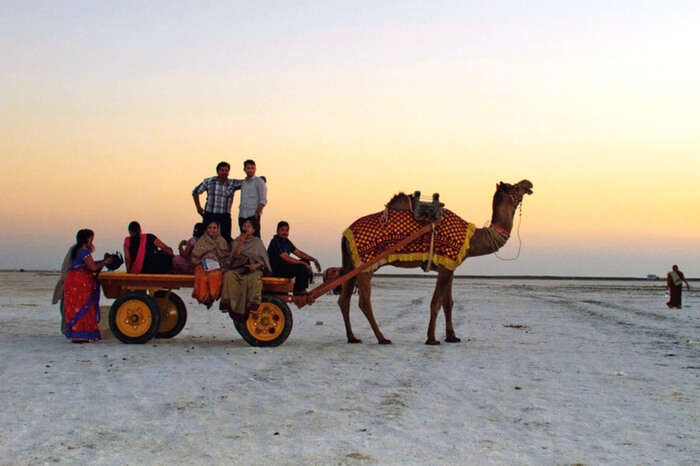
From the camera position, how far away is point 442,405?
7.72 metres

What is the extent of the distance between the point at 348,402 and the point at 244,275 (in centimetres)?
484

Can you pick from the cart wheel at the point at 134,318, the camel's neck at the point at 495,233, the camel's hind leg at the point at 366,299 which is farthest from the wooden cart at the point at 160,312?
the camel's neck at the point at 495,233

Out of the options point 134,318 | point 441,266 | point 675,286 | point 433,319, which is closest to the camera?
point 134,318

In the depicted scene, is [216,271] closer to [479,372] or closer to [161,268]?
[161,268]

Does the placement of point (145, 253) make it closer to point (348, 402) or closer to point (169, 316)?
point (169, 316)

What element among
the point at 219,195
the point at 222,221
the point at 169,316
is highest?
the point at 219,195

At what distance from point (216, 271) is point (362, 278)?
231 centimetres

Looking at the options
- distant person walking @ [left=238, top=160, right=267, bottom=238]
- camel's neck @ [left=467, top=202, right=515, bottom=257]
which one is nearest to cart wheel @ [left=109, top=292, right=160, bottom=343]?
distant person walking @ [left=238, top=160, right=267, bottom=238]

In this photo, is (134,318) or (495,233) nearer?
(134,318)

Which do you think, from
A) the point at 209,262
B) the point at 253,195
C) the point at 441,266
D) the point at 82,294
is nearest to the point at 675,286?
the point at 441,266

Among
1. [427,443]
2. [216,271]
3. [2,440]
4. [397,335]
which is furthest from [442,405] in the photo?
[397,335]

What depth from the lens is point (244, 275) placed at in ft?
40.5

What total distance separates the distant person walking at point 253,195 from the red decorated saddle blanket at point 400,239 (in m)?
1.53

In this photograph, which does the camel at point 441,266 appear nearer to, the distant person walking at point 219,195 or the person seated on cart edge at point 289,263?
the person seated on cart edge at point 289,263
